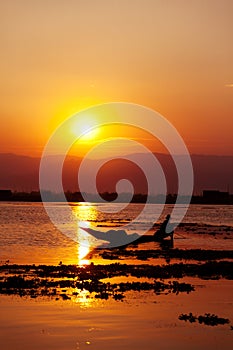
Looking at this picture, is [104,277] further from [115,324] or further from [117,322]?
[115,324]

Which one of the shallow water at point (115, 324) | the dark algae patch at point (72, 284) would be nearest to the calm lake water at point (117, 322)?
the shallow water at point (115, 324)

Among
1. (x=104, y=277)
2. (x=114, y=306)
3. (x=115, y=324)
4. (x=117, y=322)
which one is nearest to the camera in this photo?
(x=115, y=324)

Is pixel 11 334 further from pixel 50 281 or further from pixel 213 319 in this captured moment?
pixel 50 281

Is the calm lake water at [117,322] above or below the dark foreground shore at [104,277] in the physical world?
below

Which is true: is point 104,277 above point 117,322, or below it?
above

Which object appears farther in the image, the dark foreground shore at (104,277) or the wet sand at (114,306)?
the dark foreground shore at (104,277)

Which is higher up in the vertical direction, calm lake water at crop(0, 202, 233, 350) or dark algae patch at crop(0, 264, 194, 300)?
dark algae patch at crop(0, 264, 194, 300)

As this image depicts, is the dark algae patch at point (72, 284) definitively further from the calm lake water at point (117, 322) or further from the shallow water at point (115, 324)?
the shallow water at point (115, 324)

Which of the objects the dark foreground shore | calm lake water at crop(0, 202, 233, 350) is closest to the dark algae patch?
the dark foreground shore

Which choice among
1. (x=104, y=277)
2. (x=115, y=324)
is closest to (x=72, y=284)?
(x=104, y=277)

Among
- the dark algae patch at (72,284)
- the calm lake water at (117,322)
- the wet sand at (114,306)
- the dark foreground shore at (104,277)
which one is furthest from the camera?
the dark foreground shore at (104,277)

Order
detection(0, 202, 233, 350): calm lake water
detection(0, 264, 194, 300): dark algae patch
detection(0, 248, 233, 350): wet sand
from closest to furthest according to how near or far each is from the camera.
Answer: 1. detection(0, 202, 233, 350): calm lake water
2. detection(0, 248, 233, 350): wet sand
3. detection(0, 264, 194, 300): dark algae patch

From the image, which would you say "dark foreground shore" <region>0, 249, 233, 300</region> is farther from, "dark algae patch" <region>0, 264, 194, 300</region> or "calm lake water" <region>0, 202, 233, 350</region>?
"calm lake water" <region>0, 202, 233, 350</region>

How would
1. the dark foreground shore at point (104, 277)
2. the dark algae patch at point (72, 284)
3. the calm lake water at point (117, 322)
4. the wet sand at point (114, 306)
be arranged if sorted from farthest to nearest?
the dark foreground shore at point (104, 277) < the dark algae patch at point (72, 284) < the wet sand at point (114, 306) < the calm lake water at point (117, 322)
